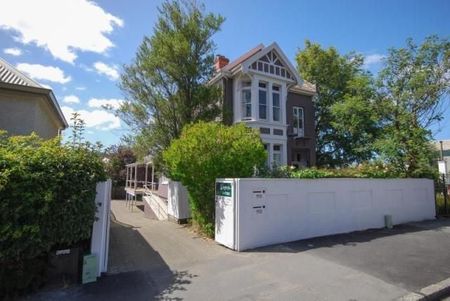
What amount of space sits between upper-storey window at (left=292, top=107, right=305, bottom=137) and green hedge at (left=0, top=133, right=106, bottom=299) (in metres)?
16.6

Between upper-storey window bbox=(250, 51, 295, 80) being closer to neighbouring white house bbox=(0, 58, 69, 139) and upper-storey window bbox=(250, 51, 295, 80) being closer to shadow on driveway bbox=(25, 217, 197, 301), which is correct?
neighbouring white house bbox=(0, 58, 69, 139)

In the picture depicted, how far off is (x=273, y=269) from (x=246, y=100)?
12.4 metres

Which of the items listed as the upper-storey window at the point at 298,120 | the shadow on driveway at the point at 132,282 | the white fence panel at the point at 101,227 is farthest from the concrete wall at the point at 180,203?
the upper-storey window at the point at 298,120

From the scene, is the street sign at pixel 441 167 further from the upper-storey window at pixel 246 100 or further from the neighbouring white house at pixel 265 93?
the upper-storey window at pixel 246 100

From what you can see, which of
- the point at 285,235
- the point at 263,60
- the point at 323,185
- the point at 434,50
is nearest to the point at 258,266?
the point at 285,235

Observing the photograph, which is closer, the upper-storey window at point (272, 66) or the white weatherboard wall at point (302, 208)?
the white weatherboard wall at point (302, 208)

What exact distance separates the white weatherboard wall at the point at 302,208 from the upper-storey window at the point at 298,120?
9058 millimetres

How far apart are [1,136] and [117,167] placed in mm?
27863

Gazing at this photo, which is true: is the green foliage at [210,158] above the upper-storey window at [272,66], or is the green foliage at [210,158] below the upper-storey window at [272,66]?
below

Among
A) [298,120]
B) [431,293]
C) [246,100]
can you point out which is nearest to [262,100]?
[246,100]

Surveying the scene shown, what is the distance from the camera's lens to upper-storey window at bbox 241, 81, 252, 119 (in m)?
17.3

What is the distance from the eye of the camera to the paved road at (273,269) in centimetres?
511

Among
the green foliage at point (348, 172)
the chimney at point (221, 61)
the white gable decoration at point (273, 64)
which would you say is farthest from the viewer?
the chimney at point (221, 61)

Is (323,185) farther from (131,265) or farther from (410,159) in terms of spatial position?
(410,159)
